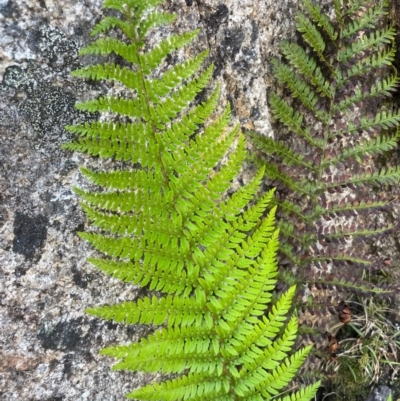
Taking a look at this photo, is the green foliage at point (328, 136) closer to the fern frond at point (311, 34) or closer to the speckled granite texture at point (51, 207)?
the fern frond at point (311, 34)

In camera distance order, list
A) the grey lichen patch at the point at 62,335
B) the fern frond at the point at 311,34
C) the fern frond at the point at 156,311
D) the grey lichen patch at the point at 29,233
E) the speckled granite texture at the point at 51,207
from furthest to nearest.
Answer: the fern frond at the point at 311,34 → the grey lichen patch at the point at 62,335 → the grey lichen patch at the point at 29,233 → the speckled granite texture at the point at 51,207 → the fern frond at the point at 156,311

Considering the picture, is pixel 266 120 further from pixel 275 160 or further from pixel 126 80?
pixel 126 80

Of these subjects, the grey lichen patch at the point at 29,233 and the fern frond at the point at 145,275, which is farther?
the grey lichen patch at the point at 29,233

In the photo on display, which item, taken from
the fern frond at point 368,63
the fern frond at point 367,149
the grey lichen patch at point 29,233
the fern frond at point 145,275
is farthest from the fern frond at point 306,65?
the grey lichen patch at point 29,233

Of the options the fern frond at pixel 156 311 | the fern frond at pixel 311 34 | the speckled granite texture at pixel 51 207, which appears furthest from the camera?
the fern frond at pixel 311 34

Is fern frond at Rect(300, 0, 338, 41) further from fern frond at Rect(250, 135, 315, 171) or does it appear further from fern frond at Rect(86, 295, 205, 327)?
fern frond at Rect(86, 295, 205, 327)

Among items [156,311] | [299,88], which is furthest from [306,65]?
[156,311]

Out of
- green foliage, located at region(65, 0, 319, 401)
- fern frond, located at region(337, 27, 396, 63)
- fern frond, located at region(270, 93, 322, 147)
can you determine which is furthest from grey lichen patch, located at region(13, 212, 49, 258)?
fern frond, located at region(337, 27, 396, 63)
